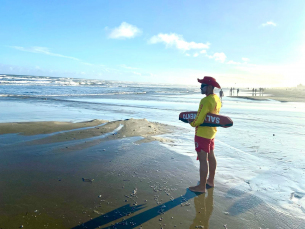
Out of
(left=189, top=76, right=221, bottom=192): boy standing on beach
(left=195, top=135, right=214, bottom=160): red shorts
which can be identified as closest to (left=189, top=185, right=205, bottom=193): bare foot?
(left=189, top=76, right=221, bottom=192): boy standing on beach

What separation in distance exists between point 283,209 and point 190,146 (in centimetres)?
363

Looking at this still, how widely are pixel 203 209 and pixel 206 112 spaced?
5.21ft

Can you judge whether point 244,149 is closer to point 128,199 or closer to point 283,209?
point 283,209

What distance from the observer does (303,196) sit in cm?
390

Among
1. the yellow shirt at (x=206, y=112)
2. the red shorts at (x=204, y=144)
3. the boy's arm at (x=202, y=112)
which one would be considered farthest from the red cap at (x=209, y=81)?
the red shorts at (x=204, y=144)

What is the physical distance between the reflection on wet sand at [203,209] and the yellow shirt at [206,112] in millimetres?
1039

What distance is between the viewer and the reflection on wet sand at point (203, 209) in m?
3.04

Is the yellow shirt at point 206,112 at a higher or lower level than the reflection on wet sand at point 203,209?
higher

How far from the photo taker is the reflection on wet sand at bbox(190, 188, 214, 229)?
120 inches

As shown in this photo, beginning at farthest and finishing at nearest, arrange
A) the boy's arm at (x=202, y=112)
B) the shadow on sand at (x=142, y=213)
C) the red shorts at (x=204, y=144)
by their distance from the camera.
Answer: the red shorts at (x=204, y=144)
the boy's arm at (x=202, y=112)
the shadow on sand at (x=142, y=213)

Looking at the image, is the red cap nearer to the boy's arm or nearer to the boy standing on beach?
the boy standing on beach

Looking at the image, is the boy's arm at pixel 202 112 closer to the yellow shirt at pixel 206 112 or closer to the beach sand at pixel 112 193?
the yellow shirt at pixel 206 112

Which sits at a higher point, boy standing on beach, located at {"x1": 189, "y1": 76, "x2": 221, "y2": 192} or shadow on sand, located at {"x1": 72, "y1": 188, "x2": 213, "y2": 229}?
boy standing on beach, located at {"x1": 189, "y1": 76, "x2": 221, "y2": 192}

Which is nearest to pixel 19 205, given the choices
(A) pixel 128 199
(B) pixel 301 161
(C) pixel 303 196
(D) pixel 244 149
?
(A) pixel 128 199
